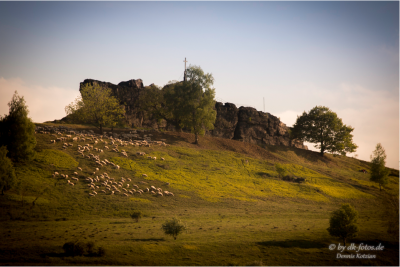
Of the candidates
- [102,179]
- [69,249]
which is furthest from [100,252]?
[102,179]

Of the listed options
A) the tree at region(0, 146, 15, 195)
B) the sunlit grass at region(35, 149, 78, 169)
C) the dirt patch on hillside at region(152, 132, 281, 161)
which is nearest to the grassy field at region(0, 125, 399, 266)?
the sunlit grass at region(35, 149, 78, 169)

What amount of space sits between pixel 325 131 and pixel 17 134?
3787 inches

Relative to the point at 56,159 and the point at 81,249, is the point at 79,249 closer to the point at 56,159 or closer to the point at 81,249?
the point at 81,249

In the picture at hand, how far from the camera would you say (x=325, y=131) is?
3900 inches

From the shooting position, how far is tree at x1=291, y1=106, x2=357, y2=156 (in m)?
95.8

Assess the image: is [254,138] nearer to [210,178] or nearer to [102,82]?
[210,178]

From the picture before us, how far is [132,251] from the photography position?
24047 mm

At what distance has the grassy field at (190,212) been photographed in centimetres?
2408

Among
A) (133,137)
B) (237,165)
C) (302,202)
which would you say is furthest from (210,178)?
(133,137)

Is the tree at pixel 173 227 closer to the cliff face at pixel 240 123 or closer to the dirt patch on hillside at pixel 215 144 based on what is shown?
the dirt patch on hillside at pixel 215 144

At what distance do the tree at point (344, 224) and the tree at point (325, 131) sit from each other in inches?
2937

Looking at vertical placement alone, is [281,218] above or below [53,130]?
below

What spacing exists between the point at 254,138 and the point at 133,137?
176 ft

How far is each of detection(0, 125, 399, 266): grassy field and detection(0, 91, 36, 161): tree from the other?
217cm
